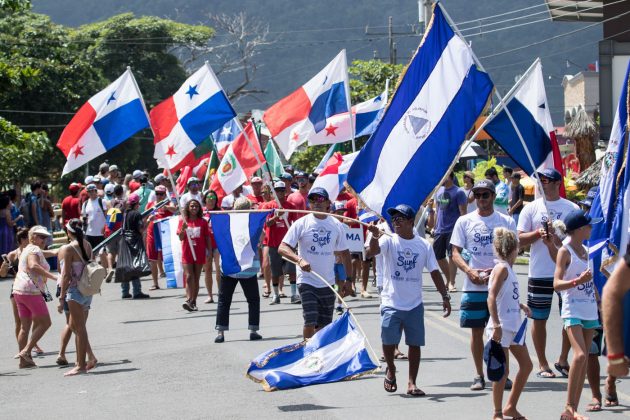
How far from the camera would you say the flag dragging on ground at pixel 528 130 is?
11.1 meters

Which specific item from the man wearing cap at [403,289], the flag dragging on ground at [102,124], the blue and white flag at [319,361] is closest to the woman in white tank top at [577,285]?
the man wearing cap at [403,289]

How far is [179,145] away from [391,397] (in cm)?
843

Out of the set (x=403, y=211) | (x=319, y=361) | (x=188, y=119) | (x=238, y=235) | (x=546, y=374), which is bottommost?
(x=546, y=374)

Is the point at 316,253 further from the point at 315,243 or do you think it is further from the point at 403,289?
the point at 403,289

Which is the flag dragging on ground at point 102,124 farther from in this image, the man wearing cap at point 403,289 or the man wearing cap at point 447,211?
the man wearing cap at point 403,289

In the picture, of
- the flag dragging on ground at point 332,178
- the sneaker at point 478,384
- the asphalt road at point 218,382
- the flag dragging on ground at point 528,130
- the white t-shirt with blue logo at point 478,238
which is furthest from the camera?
the flag dragging on ground at point 332,178

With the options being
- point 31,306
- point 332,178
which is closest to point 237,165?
point 332,178

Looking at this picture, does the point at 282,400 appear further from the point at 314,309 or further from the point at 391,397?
the point at 314,309

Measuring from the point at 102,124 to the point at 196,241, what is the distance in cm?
260

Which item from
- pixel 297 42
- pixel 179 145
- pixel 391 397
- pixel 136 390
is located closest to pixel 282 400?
pixel 391 397

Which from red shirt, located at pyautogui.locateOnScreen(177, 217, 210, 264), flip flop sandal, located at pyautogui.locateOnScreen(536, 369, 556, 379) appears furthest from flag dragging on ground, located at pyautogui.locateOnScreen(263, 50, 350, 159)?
flip flop sandal, located at pyautogui.locateOnScreen(536, 369, 556, 379)

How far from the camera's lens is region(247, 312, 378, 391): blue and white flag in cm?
1025

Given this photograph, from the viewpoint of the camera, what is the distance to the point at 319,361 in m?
10.4

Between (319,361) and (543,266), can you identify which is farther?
(543,266)
